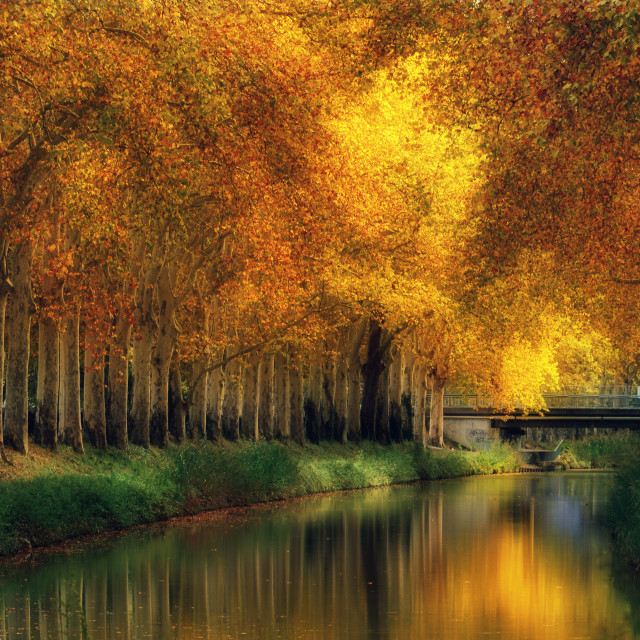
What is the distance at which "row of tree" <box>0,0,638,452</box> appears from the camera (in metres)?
21.5

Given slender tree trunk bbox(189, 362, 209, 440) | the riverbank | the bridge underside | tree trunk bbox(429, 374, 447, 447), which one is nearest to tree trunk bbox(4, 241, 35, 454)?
the riverbank

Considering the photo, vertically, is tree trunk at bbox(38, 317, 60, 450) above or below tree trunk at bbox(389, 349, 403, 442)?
above

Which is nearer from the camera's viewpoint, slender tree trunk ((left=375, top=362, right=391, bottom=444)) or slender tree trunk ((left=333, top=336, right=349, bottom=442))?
slender tree trunk ((left=333, top=336, right=349, bottom=442))

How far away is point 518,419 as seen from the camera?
88.9 metres

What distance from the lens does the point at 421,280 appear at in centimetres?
4647

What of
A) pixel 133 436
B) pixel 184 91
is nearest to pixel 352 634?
pixel 184 91

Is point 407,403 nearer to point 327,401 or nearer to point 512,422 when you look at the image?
point 327,401

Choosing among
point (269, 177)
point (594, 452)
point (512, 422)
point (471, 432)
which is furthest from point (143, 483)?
point (594, 452)

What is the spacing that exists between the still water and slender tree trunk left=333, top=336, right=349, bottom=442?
81.1 feet

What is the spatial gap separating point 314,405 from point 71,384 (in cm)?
2457

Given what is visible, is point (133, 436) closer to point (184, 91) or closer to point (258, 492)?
point (258, 492)

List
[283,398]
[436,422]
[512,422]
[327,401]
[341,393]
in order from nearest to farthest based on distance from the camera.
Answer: [283,398] → [327,401] → [341,393] → [436,422] → [512,422]

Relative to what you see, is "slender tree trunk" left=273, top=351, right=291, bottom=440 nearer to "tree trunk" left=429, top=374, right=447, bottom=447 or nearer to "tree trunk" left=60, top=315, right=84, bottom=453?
"tree trunk" left=60, top=315, right=84, bottom=453

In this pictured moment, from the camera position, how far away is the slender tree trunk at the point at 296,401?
56.9 metres
